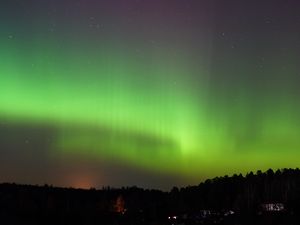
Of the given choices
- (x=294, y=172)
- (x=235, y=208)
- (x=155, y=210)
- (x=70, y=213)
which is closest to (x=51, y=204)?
(x=70, y=213)

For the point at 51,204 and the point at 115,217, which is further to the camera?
the point at 51,204

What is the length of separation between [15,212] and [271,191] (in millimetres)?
65286

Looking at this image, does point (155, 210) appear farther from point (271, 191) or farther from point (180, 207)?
point (271, 191)

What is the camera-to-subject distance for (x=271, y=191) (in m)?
157

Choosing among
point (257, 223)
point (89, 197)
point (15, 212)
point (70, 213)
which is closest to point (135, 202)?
point (89, 197)

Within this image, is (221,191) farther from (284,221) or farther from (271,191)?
(284,221)

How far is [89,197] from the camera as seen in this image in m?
196

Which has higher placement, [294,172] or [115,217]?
[294,172]

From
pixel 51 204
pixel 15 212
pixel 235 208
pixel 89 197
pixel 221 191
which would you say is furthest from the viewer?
pixel 89 197

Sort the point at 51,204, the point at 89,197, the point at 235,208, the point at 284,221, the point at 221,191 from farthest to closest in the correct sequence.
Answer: the point at 89,197 < the point at 221,191 < the point at 51,204 < the point at 235,208 < the point at 284,221

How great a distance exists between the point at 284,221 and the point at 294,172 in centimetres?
6961

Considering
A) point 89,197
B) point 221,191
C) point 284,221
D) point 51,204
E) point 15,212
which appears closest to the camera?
point 284,221

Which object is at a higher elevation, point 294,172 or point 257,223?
point 294,172

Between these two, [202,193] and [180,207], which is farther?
[202,193]
